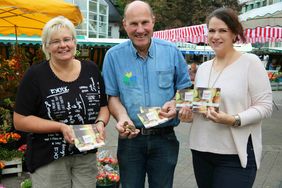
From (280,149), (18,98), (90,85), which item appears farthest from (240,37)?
(280,149)

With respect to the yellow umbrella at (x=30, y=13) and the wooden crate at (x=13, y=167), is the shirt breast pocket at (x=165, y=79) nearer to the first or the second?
the yellow umbrella at (x=30, y=13)

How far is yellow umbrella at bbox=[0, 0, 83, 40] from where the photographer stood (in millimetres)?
4956

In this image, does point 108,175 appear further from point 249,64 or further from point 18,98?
point 249,64

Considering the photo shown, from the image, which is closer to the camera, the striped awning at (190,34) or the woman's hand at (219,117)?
the woman's hand at (219,117)

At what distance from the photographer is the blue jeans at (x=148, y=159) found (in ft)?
9.78

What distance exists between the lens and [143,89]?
9.67 feet

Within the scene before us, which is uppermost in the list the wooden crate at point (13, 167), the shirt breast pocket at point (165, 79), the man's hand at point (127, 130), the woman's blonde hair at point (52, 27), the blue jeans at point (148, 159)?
the woman's blonde hair at point (52, 27)

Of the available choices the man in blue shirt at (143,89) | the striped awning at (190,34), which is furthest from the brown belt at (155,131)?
the striped awning at (190,34)

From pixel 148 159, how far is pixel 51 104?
3.11 feet

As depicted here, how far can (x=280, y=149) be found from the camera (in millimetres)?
7145

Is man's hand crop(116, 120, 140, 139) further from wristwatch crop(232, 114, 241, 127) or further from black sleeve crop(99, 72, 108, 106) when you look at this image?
wristwatch crop(232, 114, 241, 127)

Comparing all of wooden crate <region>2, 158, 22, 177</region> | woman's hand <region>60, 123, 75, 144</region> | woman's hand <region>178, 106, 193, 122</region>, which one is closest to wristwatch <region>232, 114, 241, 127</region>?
woman's hand <region>178, 106, 193, 122</region>

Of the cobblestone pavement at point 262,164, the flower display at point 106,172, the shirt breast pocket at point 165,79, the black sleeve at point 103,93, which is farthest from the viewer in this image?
the cobblestone pavement at point 262,164

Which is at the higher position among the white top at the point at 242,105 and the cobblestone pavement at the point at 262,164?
the white top at the point at 242,105
